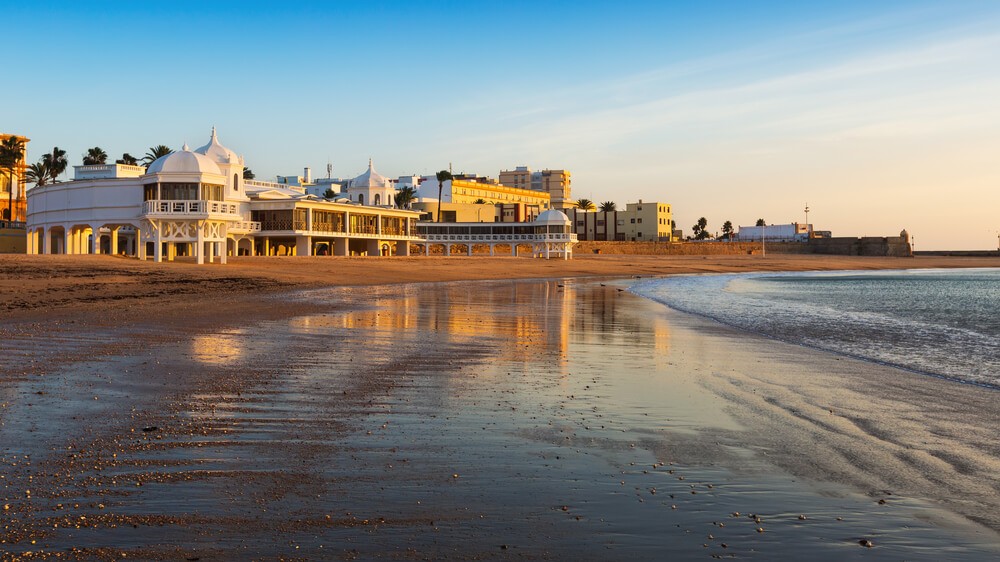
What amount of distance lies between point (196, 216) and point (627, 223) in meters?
123

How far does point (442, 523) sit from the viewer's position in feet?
18.3

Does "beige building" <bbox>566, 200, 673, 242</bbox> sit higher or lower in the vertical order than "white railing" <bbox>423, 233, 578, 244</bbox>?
higher

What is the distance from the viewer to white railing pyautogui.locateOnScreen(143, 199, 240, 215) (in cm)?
5216

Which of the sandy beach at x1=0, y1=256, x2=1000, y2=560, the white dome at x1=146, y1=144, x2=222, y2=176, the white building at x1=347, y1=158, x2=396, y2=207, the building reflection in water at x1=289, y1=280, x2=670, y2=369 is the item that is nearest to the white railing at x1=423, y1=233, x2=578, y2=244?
the white building at x1=347, y1=158, x2=396, y2=207

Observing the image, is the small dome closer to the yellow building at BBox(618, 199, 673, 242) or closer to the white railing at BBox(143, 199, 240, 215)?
the yellow building at BBox(618, 199, 673, 242)

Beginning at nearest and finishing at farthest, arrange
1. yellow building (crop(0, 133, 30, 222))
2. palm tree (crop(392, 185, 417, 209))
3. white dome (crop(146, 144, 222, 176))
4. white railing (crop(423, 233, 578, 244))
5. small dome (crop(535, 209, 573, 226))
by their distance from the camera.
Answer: white dome (crop(146, 144, 222, 176))
yellow building (crop(0, 133, 30, 222))
small dome (crop(535, 209, 573, 226))
white railing (crop(423, 233, 578, 244))
palm tree (crop(392, 185, 417, 209))

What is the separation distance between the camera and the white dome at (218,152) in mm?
73150

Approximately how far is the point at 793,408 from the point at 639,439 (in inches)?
116

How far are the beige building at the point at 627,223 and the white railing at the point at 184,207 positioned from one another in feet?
384

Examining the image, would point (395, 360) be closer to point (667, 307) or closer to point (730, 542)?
point (730, 542)

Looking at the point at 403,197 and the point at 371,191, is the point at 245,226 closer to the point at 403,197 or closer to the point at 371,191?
the point at 371,191

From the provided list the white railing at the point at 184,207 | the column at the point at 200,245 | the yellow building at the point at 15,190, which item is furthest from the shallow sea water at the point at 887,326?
the yellow building at the point at 15,190

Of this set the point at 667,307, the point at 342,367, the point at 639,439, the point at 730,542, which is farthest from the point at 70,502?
the point at 667,307

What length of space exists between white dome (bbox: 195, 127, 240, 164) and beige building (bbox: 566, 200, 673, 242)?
98.8m
